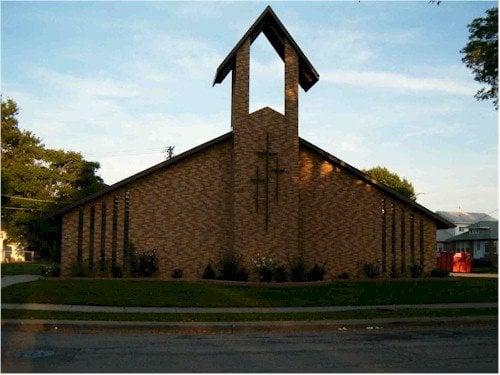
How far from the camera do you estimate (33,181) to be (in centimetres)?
5622

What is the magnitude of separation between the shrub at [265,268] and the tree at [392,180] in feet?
146

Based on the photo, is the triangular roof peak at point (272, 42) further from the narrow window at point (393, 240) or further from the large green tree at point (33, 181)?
the large green tree at point (33, 181)

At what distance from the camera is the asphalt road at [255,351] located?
785 centimetres

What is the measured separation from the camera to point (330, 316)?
44.0 ft

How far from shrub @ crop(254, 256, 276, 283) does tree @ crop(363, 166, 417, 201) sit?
44.5 m

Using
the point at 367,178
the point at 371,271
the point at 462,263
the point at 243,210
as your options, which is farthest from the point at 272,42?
the point at 462,263

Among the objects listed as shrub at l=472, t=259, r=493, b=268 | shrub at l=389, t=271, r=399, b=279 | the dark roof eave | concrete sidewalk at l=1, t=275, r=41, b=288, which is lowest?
shrub at l=472, t=259, r=493, b=268

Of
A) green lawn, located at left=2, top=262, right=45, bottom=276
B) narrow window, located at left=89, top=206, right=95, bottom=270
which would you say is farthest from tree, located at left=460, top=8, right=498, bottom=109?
green lawn, located at left=2, top=262, right=45, bottom=276

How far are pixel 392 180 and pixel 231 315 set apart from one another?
55.6m

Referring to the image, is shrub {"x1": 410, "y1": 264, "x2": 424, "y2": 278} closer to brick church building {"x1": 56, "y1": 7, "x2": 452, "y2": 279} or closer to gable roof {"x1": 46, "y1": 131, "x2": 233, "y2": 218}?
brick church building {"x1": 56, "y1": 7, "x2": 452, "y2": 279}

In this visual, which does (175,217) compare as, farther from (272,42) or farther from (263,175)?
(272,42)

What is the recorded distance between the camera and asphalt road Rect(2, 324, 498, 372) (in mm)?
7852

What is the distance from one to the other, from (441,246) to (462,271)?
131 feet

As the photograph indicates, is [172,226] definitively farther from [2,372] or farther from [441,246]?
[441,246]
